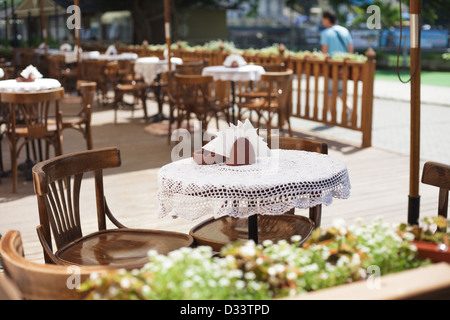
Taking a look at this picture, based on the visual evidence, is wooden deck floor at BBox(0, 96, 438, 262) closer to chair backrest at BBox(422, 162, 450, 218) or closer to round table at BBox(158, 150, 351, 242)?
round table at BBox(158, 150, 351, 242)

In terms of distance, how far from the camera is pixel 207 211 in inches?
108

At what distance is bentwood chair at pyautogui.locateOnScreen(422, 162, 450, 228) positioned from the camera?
104 inches

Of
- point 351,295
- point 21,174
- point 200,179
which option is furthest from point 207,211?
point 21,174

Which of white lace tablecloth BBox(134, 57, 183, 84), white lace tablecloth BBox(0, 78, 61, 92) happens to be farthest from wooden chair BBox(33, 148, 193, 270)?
white lace tablecloth BBox(134, 57, 183, 84)

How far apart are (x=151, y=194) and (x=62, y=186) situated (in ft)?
9.19

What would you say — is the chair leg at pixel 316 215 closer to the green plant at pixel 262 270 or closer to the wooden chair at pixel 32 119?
the green plant at pixel 262 270

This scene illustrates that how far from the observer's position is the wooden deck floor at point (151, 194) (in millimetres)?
4859

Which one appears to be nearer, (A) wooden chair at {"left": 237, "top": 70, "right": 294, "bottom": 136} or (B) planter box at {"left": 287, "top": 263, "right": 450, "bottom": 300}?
(B) planter box at {"left": 287, "top": 263, "right": 450, "bottom": 300}

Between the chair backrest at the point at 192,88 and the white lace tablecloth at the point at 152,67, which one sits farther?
the white lace tablecloth at the point at 152,67

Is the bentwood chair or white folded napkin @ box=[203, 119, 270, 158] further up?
white folded napkin @ box=[203, 119, 270, 158]

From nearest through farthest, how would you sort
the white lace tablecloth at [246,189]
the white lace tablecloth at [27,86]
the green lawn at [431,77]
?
the white lace tablecloth at [246,189]
the white lace tablecloth at [27,86]
the green lawn at [431,77]

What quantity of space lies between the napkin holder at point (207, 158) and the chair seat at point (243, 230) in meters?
0.38

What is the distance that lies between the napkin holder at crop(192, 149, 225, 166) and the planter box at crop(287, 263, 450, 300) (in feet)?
5.61

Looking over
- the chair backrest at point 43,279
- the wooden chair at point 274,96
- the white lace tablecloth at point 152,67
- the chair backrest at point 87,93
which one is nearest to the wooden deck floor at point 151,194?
the chair backrest at point 87,93
